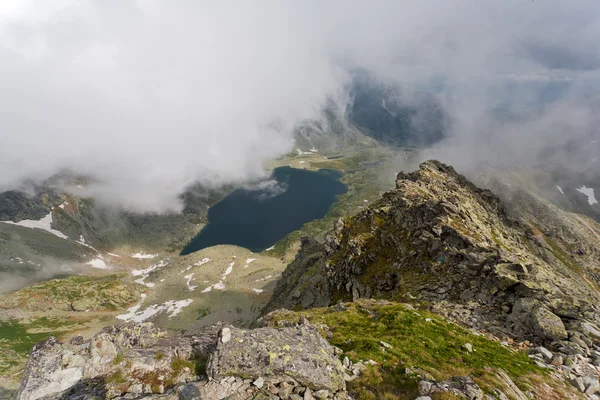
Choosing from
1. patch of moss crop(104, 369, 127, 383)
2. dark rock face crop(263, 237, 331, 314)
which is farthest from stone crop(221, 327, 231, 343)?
dark rock face crop(263, 237, 331, 314)

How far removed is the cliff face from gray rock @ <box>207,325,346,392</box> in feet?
59.0

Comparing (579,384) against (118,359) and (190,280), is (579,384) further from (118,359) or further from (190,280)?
(190,280)

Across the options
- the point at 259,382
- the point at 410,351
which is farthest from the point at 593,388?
the point at 259,382

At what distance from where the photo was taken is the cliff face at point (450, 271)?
79.6 feet

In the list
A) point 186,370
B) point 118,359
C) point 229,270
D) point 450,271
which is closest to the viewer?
point 118,359

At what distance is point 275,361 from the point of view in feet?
43.3

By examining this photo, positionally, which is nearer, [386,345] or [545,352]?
[386,345]

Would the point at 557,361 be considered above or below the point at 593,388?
above

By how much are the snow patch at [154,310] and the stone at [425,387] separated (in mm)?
146200

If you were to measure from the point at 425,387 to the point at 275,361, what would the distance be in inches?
274

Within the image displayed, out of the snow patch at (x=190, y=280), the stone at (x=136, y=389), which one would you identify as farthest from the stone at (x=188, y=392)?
the snow patch at (x=190, y=280)

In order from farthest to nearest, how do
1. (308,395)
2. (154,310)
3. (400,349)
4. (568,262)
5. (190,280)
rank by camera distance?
(190,280) → (154,310) → (568,262) → (400,349) → (308,395)

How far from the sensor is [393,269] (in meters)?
42.1

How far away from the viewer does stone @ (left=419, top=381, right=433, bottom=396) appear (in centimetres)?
1245
